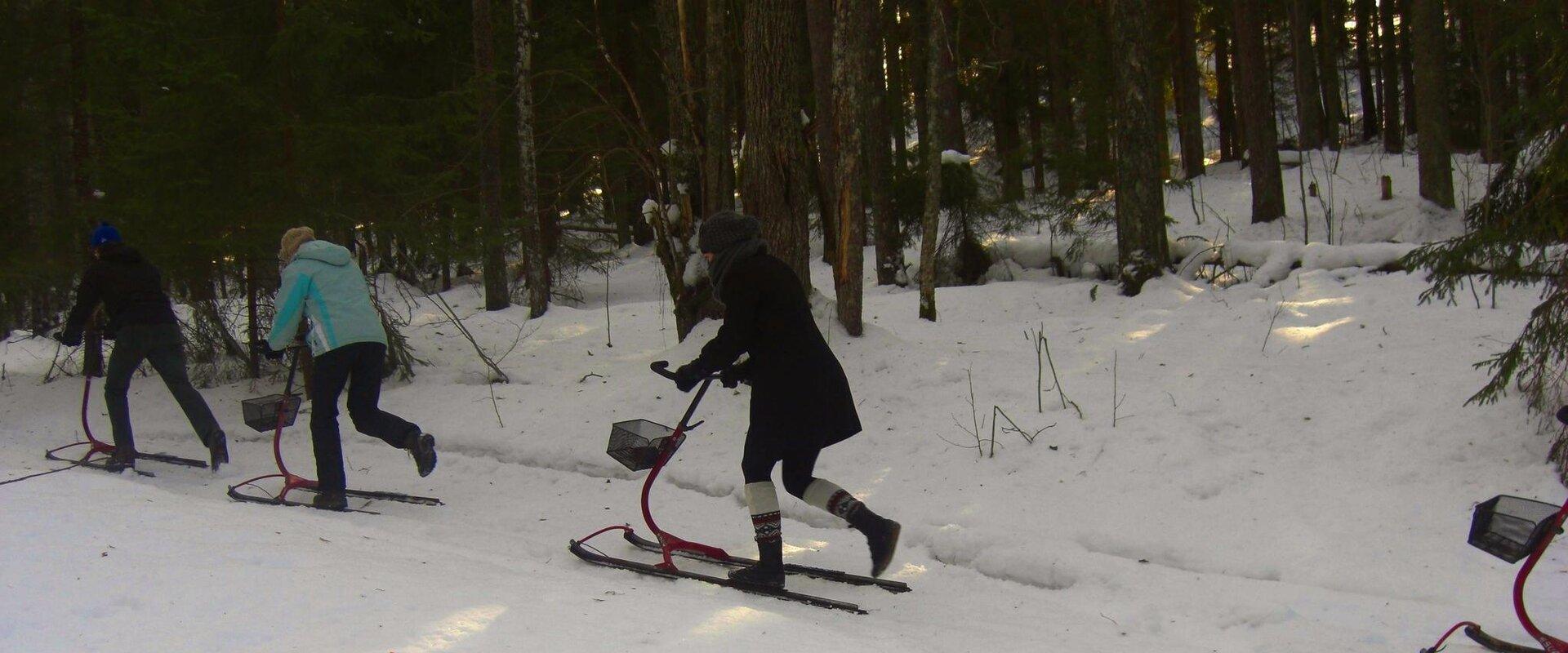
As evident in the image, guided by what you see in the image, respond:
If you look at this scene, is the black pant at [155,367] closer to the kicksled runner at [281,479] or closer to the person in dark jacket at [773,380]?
the kicksled runner at [281,479]

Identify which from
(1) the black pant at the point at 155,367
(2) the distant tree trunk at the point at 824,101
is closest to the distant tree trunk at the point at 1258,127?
(2) the distant tree trunk at the point at 824,101

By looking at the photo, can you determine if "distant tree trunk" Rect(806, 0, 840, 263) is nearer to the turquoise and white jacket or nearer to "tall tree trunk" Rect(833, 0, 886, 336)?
"tall tree trunk" Rect(833, 0, 886, 336)

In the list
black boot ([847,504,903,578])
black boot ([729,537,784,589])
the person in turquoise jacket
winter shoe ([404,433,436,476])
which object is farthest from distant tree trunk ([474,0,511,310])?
black boot ([847,504,903,578])

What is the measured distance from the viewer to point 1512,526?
3.58m

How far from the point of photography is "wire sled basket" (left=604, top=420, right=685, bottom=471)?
5.31 m

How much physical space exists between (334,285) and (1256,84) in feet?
58.0

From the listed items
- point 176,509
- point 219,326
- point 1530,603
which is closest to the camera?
point 1530,603

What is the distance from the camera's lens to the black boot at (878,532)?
16.6 ft

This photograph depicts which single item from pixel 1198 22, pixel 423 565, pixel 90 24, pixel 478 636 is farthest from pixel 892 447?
pixel 1198 22

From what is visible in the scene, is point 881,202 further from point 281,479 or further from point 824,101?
point 281,479

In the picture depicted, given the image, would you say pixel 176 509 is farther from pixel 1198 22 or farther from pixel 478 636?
pixel 1198 22

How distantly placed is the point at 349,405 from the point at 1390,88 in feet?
92.1

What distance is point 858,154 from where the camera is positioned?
923 cm

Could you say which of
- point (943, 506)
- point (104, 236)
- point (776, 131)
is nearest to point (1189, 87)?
point (776, 131)
